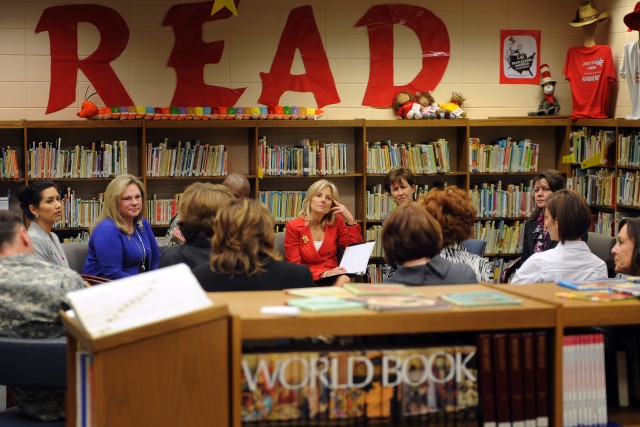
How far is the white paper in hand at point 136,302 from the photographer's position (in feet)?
7.65

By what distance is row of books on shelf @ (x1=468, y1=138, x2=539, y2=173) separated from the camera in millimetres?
8297

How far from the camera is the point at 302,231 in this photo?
19.6 ft

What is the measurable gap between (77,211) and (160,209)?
2.41ft

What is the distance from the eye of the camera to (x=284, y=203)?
7992mm

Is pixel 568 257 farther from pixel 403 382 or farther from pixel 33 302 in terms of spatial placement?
pixel 33 302

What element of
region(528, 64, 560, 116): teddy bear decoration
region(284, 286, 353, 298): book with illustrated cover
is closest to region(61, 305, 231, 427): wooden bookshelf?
region(284, 286, 353, 298): book with illustrated cover

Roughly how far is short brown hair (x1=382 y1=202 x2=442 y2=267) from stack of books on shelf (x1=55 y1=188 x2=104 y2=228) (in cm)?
492

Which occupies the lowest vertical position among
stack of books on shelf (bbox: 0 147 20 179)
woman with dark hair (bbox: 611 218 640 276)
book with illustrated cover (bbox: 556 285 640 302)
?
book with illustrated cover (bbox: 556 285 640 302)

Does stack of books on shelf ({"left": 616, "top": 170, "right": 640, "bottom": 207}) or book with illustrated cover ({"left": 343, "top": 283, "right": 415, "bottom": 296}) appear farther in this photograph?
stack of books on shelf ({"left": 616, "top": 170, "right": 640, "bottom": 207})

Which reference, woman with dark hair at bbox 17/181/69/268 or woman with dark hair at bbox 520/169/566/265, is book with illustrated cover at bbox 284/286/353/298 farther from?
woman with dark hair at bbox 520/169/566/265

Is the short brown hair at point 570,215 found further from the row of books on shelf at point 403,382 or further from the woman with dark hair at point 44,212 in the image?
the woman with dark hair at point 44,212

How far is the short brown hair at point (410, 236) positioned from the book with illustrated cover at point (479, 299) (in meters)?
0.50

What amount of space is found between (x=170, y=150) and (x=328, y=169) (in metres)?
1.47

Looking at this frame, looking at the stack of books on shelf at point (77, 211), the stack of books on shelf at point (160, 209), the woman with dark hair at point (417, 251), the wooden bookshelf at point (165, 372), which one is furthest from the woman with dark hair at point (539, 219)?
the wooden bookshelf at point (165, 372)
